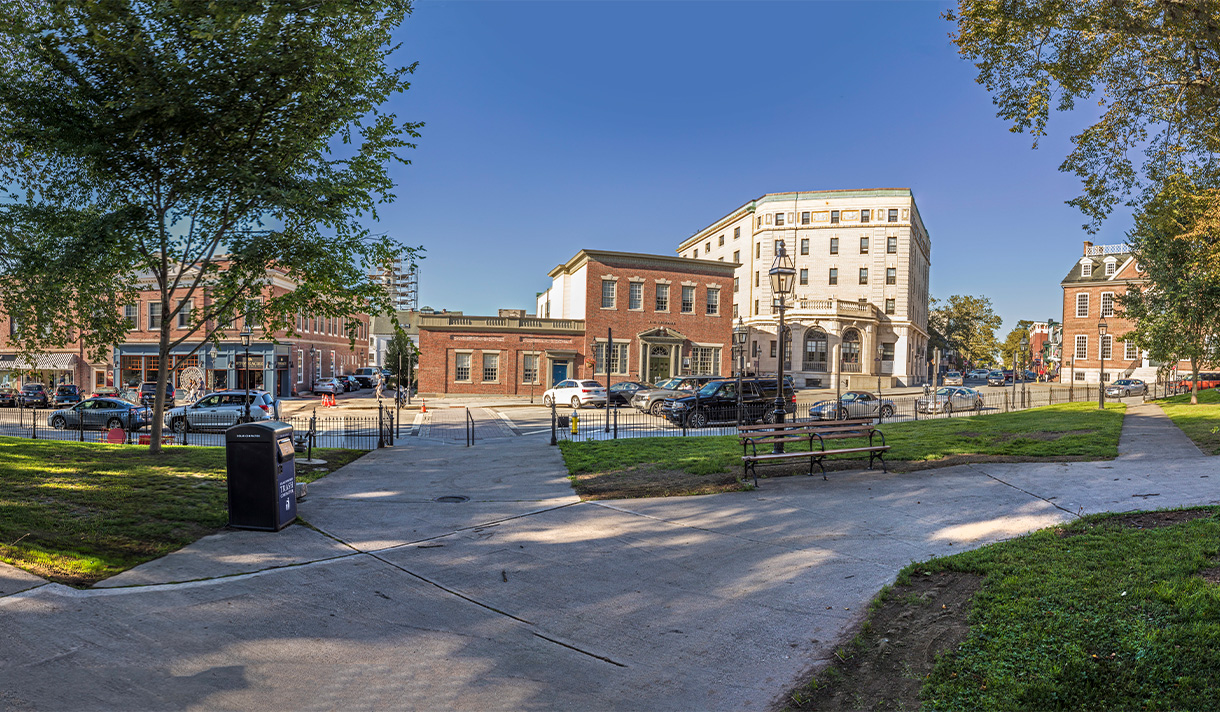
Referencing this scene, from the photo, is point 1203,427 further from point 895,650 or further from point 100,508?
point 100,508

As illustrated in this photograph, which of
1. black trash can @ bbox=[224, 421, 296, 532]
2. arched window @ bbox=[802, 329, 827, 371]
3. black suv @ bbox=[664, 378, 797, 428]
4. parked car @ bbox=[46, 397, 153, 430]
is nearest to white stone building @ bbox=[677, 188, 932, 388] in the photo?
arched window @ bbox=[802, 329, 827, 371]

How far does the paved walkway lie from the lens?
14.3 ft

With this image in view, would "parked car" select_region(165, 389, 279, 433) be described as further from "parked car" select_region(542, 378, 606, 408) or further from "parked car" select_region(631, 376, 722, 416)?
"parked car" select_region(631, 376, 722, 416)

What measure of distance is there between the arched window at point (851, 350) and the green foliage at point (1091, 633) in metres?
56.8

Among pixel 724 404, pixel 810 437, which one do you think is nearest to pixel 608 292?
pixel 724 404

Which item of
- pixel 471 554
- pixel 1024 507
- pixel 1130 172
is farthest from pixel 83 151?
pixel 1130 172

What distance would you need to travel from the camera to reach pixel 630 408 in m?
36.9

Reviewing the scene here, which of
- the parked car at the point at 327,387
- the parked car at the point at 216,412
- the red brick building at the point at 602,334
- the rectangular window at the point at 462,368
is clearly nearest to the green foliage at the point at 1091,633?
the parked car at the point at 216,412

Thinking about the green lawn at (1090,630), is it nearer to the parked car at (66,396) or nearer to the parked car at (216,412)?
the parked car at (216,412)

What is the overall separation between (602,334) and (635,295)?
4.00 metres

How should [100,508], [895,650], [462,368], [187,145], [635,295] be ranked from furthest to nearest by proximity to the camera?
[635,295] → [462,368] → [187,145] → [100,508] → [895,650]

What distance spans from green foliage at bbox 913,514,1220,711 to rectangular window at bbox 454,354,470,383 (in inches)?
1650

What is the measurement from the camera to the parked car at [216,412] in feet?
83.0

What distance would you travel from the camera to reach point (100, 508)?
8398 mm
